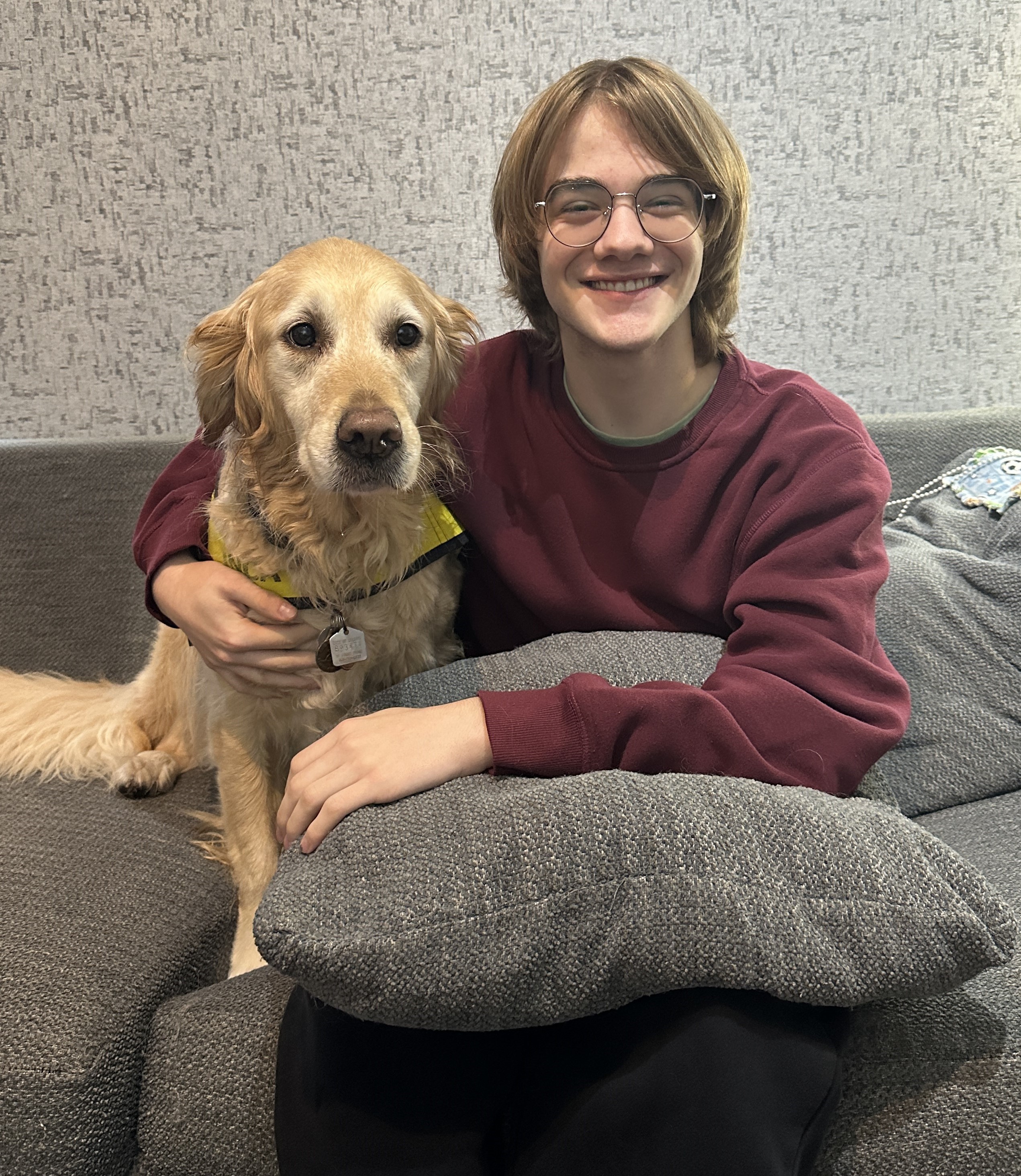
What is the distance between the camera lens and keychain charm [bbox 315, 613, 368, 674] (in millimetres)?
1222

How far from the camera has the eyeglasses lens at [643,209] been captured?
3.80ft

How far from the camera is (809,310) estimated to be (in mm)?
2207

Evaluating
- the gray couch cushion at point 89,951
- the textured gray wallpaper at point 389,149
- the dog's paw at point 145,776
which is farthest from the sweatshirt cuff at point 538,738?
the textured gray wallpaper at point 389,149

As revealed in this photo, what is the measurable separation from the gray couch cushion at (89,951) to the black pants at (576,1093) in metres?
0.21

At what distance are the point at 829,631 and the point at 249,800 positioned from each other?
0.88 m

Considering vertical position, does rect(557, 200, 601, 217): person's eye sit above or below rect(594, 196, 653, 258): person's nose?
above

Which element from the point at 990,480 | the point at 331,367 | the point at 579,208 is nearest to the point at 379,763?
the point at 331,367

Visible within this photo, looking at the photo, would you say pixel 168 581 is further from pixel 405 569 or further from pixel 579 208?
pixel 579 208

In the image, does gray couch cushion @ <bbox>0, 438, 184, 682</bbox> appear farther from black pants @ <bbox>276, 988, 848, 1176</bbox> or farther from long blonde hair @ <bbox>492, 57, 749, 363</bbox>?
black pants @ <bbox>276, 988, 848, 1176</bbox>

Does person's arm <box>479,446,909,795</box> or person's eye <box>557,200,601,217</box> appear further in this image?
person's eye <box>557,200,601,217</box>

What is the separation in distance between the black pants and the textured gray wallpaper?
1745 millimetres

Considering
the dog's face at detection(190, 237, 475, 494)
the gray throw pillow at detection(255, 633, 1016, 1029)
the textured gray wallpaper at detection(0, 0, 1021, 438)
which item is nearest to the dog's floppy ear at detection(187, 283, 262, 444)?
the dog's face at detection(190, 237, 475, 494)

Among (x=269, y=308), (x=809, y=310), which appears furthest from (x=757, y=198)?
(x=269, y=308)

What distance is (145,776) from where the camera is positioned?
149 centimetres
